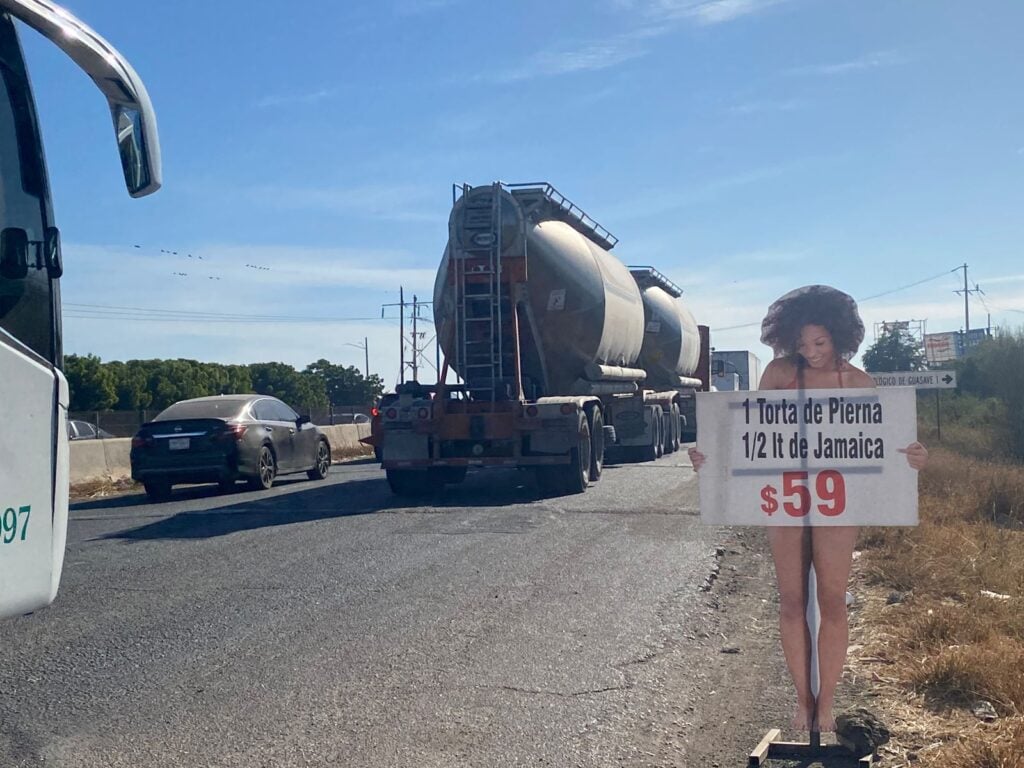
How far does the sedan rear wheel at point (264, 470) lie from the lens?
15727 millimetres

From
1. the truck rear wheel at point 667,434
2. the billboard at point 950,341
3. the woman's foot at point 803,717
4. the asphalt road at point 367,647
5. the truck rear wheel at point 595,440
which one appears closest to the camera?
the woman's foot at point 803,717

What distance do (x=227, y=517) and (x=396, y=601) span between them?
5463 millimetres

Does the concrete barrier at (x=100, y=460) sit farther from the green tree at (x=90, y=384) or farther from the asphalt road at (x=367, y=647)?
the green tree at (x=90, y=384)

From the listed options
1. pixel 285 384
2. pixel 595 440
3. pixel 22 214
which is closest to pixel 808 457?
pixel 22 214

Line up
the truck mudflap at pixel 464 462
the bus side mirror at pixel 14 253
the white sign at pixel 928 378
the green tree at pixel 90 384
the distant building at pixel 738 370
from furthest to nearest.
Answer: the green tree at pixel 90 384, the distant building at pixel 738 370, the white sign at pixel 928 378, the truck mudflap at pixel 464 462, the bus side mirror at pixel 14 253

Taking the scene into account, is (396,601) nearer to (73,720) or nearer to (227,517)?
(73,720)

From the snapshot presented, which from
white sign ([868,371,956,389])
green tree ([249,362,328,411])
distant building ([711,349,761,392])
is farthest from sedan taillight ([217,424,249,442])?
green tree ([249,362,328,411])

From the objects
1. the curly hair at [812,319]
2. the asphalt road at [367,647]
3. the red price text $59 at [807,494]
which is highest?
the curly hair at [812,319]

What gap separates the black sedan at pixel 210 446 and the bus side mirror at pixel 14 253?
11.8 m

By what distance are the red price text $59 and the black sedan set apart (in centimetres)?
1168

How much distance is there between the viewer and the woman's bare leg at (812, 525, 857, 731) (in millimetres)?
4441

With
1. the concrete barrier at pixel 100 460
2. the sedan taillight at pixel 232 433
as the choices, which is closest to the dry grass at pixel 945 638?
the sedan taillight at pixel 232 433

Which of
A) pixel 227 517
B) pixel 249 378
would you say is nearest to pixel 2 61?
pixel 227 517

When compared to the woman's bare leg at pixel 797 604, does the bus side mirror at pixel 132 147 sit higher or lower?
higher
